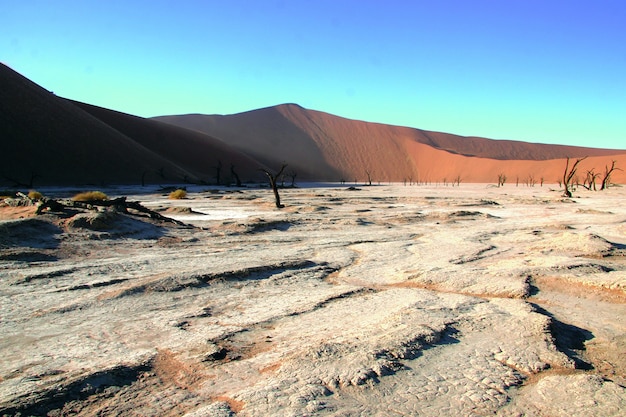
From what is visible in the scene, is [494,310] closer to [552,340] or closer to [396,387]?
[552,340]

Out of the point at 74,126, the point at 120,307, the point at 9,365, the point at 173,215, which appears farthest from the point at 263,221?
the point at 74,126

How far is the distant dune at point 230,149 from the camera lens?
4688 centimetres

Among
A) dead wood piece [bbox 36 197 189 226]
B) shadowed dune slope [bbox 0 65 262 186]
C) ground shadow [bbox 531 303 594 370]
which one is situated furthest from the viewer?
shadowed dune slope [bbox 0 65 262 186]

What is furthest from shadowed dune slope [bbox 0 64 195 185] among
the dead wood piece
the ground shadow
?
the ground shadow

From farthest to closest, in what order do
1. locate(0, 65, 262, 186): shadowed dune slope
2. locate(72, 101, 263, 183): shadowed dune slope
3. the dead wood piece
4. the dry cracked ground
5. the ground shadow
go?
1. locate(72, 101, 263, 183): shadowed dune slope
2. locate(0, 65, 262, 186): shadowed dune slope
3. the dead wood piece
4. the ground shadow
5. the dry cracked ground

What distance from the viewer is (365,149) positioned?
113500 mm

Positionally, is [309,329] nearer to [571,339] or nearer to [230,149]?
[571,339]

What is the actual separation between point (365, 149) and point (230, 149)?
4108 centimetres

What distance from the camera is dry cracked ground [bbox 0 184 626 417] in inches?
112

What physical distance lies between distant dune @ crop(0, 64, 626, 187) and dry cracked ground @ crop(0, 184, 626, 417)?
30.1m

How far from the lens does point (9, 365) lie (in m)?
3.27

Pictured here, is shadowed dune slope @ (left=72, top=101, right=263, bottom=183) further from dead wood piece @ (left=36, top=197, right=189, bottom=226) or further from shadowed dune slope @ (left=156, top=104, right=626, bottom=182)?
dead wood piece @ (left=36, top=197, right=189, bottom=226)

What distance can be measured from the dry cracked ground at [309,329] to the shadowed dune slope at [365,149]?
8647 cm

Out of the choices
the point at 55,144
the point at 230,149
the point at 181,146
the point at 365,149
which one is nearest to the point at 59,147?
the point at 55,144
